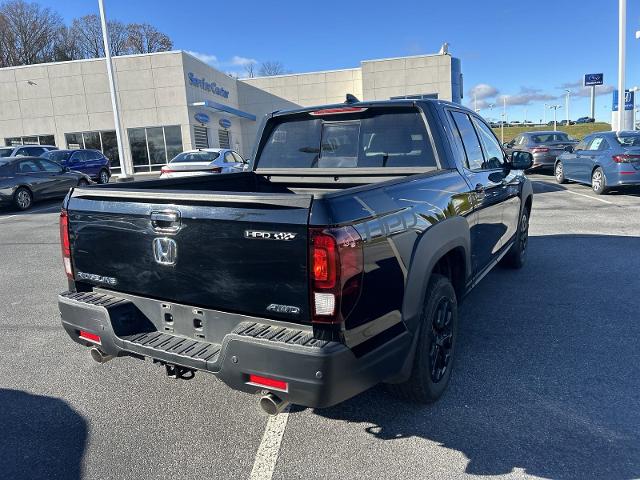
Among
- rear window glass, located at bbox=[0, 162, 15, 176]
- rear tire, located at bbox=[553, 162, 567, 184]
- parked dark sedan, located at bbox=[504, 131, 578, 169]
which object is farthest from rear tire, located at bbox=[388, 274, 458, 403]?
parked dark sedan, located at bbox=[504, 131, 578, 169]

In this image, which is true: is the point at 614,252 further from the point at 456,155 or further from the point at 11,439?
the point at 11,439

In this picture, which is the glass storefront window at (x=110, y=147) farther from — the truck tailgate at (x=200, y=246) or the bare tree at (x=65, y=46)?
the bare tree at (x=65, y=46)

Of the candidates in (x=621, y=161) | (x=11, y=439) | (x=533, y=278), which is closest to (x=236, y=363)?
(x=11, y=439)

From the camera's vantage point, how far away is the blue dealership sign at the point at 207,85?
29367mm

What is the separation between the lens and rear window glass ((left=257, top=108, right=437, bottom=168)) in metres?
3.75

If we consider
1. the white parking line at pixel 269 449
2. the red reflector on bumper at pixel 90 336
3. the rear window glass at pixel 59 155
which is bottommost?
the white parking line at pixel 269 449

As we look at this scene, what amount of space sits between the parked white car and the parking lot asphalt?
9.28 meters

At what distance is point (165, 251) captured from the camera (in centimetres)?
264

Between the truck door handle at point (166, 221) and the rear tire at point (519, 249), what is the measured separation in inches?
172

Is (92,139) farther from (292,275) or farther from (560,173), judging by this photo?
(292,275)

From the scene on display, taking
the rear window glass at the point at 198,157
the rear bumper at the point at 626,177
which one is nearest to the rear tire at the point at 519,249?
the rear bumper at the point at 626,177

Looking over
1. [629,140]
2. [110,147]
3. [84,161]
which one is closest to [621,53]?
[629,140]

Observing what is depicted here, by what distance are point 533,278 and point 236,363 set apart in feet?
14.8

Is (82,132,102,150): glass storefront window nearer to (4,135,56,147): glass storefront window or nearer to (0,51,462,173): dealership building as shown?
(0,51,462,173): dealership building
